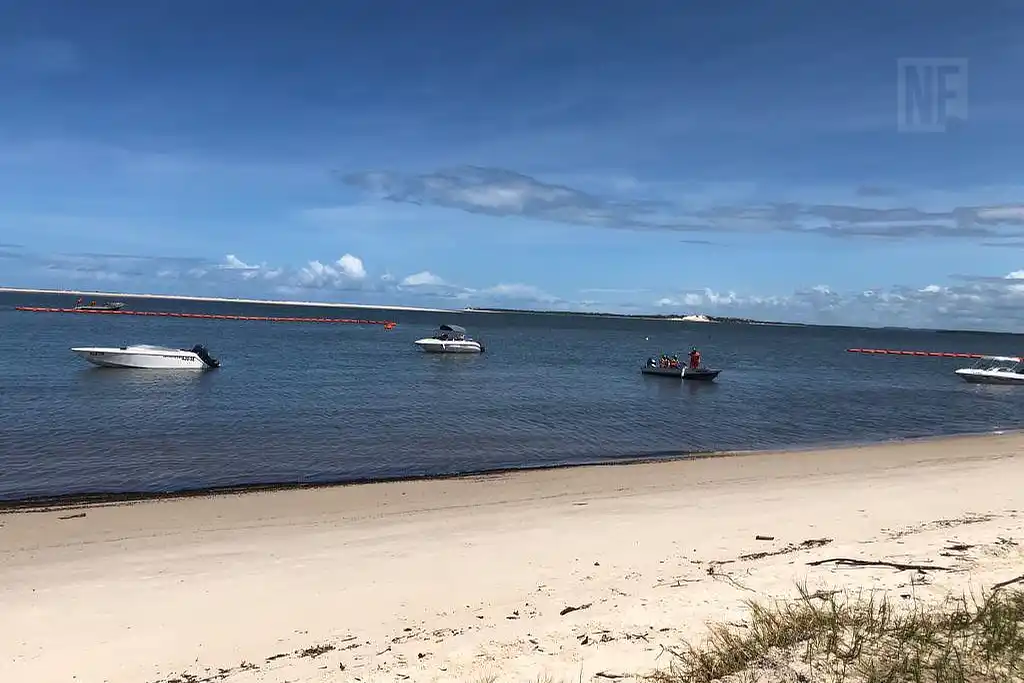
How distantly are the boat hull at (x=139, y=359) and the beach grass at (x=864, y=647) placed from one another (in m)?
42.5

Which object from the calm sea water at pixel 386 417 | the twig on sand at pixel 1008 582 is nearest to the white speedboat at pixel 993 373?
the calm sea water at pixel 386 417

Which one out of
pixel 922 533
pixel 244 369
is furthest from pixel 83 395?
pixel 922 533

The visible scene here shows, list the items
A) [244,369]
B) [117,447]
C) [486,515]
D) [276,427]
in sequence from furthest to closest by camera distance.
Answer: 1. [244,369]
2. [276,427]
3. [117,447]
4. [486,515]

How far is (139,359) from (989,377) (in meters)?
59.4

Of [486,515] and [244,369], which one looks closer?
[486,515]

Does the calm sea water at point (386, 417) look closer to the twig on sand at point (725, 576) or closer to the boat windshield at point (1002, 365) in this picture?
the boat windshield at point (1002, 365)

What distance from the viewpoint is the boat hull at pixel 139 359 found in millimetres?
42562

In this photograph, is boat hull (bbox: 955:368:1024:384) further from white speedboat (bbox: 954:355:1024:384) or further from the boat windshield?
the boat windshield

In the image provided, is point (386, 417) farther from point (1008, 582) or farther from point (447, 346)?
point (447, 346)

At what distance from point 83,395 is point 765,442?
2725 cm

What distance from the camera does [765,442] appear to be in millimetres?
24922

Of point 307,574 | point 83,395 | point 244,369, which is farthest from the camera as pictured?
point 244,369

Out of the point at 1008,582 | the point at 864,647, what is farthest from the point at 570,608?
A: the point at 1008,582

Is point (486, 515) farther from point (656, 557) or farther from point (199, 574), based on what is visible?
point (199, 574)
